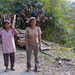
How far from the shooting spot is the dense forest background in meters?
8.73

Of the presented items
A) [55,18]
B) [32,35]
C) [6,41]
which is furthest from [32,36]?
[55,18]

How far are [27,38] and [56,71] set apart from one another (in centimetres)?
160

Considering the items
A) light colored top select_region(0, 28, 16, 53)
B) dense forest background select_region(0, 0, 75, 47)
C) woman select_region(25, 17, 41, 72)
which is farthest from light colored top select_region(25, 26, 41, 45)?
dense forest background select_region(0, 0, 75, 47)

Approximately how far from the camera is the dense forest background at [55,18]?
8.73m

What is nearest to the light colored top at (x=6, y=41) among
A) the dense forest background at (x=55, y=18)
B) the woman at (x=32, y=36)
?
the woman at (x=32, y=36)

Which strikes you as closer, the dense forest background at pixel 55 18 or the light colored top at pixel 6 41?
the light colored top at pixel 6 41

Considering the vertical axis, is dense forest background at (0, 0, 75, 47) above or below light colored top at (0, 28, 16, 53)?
above

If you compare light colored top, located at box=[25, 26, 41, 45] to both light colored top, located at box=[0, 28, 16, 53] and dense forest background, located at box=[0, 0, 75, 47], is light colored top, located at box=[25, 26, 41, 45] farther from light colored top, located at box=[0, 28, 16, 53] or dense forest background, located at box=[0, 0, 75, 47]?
dense forest background, located at box=[0, 0, 75, 47]

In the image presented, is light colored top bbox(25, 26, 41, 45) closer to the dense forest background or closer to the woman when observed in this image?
the woman

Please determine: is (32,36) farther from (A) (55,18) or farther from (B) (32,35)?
(A) (55,18)

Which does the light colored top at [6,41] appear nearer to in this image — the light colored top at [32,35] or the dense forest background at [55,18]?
the light colored top at [32,35]

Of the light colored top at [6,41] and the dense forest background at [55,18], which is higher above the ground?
the dense forest background at [55,18]

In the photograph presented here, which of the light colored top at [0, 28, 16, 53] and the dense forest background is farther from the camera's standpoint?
the dense forest background

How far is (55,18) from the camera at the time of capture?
28.2 feet
